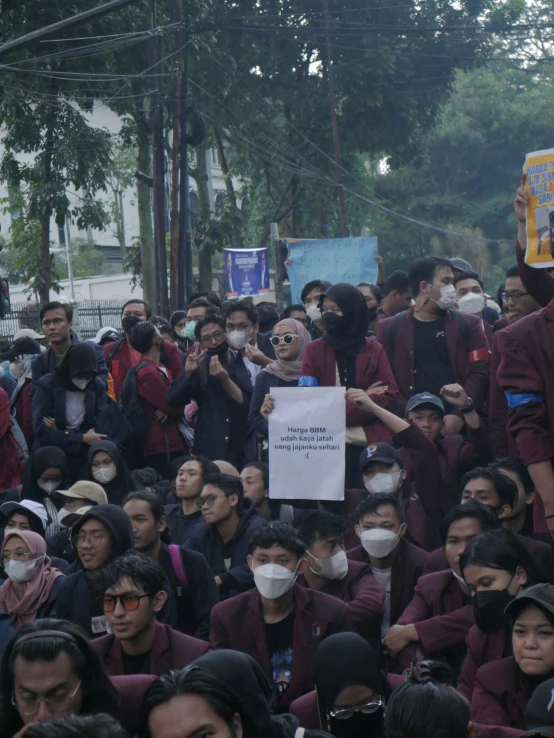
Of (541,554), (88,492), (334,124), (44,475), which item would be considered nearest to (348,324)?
(88,492)

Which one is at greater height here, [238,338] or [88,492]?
[238,338]

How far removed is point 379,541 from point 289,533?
2.07ft

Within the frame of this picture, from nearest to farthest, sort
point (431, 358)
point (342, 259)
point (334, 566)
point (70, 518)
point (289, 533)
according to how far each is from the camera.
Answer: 1. point (289, 533)
2. point (334, 566)
3. point (431, 358)
4. point (70, 518)
5. point (342, 259)

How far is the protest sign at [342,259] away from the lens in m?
12.8

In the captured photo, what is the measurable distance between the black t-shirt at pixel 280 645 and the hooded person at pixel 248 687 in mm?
1601

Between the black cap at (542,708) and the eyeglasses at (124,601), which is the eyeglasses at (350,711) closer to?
the black cap at (542,708)

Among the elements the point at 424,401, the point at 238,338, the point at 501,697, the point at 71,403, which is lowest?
the point at 501,697

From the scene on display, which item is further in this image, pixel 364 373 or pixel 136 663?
pixel 364 373

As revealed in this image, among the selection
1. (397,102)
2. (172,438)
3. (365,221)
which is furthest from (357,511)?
(365,221)

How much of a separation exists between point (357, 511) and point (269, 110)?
76.3 ft

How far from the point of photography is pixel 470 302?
816 centimetres

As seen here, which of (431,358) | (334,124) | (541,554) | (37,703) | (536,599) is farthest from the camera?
(334,124)

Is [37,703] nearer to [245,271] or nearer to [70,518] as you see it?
[70,518]

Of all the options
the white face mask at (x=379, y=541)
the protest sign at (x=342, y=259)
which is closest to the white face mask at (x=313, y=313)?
the white face mask at (x=379, y=541)
